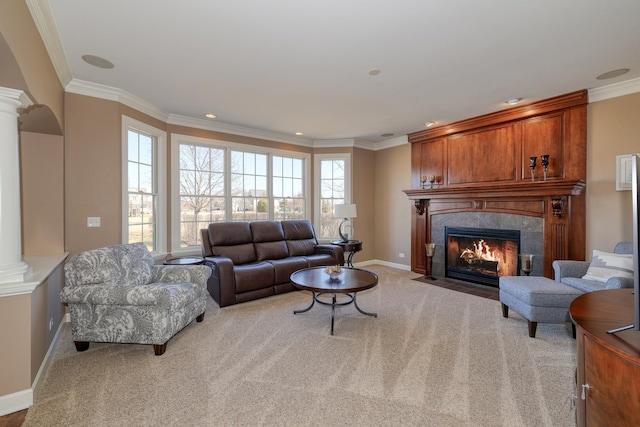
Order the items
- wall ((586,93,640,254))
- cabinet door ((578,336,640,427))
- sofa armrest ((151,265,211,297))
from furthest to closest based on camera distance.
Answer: wall ((586,93,640,254)), sofa armrest ((151,265,211,297)), cabinet door ((578,336,640,427))

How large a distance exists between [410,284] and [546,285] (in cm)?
214

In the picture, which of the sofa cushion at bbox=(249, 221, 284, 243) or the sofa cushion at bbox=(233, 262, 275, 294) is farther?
the sofa cushion at bbox=(249, 221, 284, 243)

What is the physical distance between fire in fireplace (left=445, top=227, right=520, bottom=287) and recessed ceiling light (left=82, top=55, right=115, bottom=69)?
5.30 metres

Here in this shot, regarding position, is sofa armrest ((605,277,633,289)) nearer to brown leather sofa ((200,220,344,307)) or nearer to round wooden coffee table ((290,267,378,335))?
round wooden coffee table ((290,267,378,335))

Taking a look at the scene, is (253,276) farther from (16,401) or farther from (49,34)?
(49,34)

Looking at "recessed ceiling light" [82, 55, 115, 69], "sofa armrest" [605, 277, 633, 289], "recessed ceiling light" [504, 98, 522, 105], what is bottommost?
"sofa armrest" [605, 277, 633, 289]

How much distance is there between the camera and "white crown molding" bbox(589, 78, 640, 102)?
3520mm

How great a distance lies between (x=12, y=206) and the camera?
213 cm

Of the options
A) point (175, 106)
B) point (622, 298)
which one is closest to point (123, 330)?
point (175, 106)

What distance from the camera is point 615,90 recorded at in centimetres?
365

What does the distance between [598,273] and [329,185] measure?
14.5ft

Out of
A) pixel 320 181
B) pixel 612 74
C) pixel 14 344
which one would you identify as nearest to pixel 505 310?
pixel 612 74

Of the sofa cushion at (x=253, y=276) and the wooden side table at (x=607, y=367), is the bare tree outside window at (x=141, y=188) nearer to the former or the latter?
the sofa cushion at (x=253, y=276)

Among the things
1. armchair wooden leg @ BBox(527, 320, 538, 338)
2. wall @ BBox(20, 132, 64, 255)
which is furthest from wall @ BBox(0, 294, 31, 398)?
armchair wooden leg @ BBox(527, 320, 538, 338)
